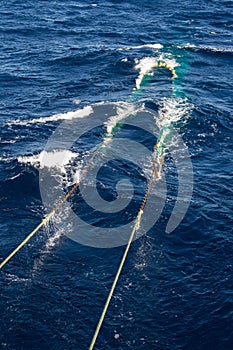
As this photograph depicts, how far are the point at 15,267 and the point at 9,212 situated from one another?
574 cm

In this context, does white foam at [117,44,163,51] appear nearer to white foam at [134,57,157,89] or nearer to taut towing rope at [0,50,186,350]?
white foam at [134,57,157,89]

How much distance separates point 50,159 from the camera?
37.7 m

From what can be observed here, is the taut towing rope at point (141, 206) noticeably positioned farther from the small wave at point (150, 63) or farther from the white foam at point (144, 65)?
the small wave at point (150, 63)

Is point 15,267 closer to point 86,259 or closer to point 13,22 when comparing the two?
point 86,259

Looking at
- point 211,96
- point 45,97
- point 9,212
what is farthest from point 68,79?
point 9,212

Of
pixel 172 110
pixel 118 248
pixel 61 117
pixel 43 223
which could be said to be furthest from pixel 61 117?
pixel 118 248

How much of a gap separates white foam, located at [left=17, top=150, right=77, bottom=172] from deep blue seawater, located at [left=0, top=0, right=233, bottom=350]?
1.53ft

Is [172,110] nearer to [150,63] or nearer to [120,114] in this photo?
[120,114]

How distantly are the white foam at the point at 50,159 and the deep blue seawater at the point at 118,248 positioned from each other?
0.46 metres

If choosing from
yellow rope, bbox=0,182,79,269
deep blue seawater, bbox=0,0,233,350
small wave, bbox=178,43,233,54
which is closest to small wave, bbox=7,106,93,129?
deep blue seawater, bbox=0,0,233,350

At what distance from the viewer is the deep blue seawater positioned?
24297 millimetres

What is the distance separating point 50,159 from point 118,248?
11.7 metres

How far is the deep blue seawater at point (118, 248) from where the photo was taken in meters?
24.3

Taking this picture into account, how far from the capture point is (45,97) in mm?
49125
